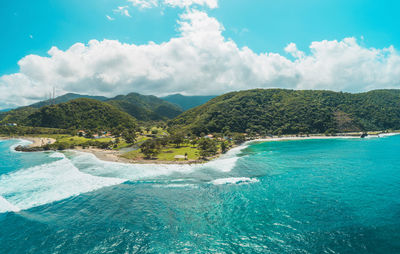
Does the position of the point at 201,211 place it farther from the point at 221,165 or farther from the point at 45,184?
the point at 45,184

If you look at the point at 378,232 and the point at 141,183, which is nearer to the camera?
the point at 378,232

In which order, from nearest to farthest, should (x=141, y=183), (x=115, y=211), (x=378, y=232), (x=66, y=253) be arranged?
(x=66, y=253) → (x=378, y=232) → (x=115, y=211) → (x=141, y=183)

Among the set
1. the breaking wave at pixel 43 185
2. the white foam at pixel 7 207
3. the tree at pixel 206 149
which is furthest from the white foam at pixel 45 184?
the tree at pixel 206 149

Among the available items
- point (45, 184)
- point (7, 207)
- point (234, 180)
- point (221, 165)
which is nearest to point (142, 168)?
point (45, 184)

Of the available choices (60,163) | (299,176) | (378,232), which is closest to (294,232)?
(378,232)

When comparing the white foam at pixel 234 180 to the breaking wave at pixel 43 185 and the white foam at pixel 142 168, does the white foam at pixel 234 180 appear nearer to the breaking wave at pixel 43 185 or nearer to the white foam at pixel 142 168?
the white foam at pixel 142 168

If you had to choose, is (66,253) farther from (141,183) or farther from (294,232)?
(294,232)

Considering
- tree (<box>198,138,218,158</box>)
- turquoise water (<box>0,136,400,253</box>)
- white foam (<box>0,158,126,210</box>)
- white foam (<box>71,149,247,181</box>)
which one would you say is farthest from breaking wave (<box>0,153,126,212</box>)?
tree (<box>198,138,218,158</box>)
